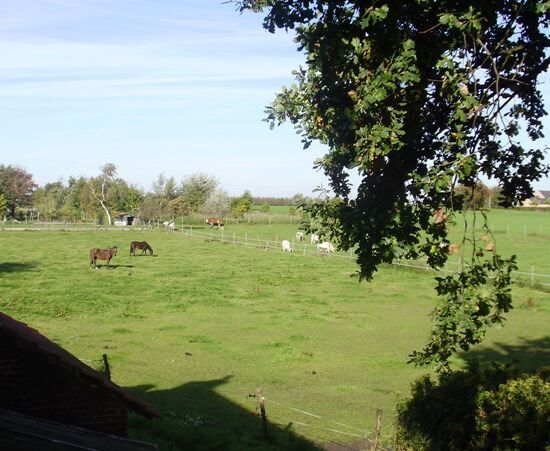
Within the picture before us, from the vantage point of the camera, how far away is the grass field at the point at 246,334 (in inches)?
537

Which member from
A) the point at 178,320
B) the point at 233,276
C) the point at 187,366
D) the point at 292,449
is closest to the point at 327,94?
the point at 292,449

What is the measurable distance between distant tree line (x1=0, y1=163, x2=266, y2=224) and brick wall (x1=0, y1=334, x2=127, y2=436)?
287ft

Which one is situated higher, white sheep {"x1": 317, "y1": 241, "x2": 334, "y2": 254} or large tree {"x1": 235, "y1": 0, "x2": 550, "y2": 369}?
large tree {"x1": 235, "y1": 0, "x2": 550, "y2": 369}

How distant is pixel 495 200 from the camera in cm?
823

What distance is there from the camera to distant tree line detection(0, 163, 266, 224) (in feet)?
319

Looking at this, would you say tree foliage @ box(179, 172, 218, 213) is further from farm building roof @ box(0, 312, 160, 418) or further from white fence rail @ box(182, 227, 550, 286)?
farm building roof @ box(0, 312, 160, 418)

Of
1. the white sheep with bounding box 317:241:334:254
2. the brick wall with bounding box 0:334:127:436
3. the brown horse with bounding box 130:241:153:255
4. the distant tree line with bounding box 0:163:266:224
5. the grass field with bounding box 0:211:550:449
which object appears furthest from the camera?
the distant tree line with bounding box 0:163:266:224

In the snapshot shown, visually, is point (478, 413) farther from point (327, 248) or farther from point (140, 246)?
point (327, 248)

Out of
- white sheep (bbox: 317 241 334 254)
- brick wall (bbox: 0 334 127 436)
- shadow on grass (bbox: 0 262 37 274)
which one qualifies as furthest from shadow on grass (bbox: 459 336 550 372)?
white sheep (bbox: 317 241 334 254)

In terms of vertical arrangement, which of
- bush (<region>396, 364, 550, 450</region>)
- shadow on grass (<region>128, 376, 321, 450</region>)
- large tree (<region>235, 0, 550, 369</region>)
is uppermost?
large tree (<region>235, 0, 550, 369</region>)

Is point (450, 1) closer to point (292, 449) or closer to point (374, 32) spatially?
point (374, 32)

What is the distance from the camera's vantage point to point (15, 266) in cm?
3769

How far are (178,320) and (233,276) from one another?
12177mm

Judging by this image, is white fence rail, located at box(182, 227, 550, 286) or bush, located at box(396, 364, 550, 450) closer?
bush, located at box(396, 364, 550, 450)
